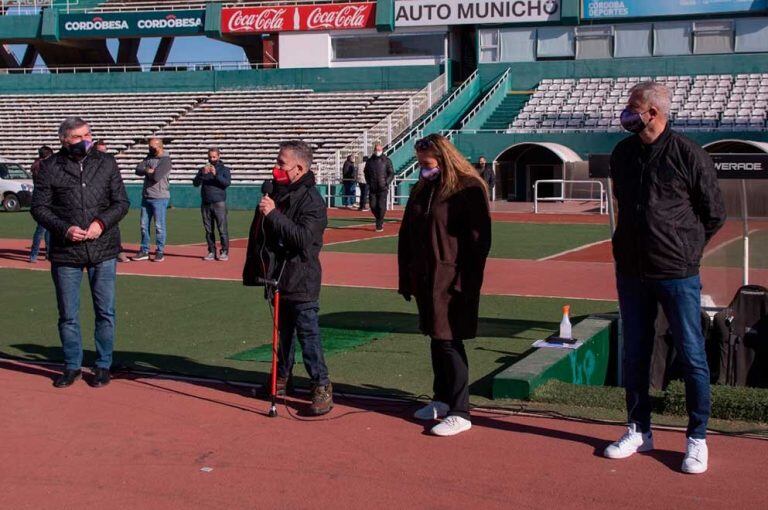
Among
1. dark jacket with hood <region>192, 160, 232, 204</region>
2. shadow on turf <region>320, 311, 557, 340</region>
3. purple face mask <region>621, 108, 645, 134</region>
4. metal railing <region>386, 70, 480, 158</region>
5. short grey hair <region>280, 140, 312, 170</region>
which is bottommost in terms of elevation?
shadow on turf <region>320, 311, 557, 340</region>

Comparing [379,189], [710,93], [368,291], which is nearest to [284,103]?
[710,93]

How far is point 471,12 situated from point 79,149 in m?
36.7

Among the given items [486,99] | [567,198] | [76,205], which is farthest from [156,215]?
[486,99]

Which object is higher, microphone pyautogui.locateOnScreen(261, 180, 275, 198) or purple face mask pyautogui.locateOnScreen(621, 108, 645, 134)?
purple face mask pyautogui.locateOnScreen(621, 108, 645, 134)

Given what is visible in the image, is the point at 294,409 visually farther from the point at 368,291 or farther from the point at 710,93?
the point at 710,93

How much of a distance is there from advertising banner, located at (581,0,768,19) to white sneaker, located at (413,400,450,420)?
36.6m

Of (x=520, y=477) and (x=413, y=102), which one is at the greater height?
(x=413, y=102)

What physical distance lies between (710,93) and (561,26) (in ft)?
22.8

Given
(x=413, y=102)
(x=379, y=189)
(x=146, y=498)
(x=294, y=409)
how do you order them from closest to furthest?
(x=146, y=498), (x=294, y=409), (x=379, y=189), (x=413, y=102)

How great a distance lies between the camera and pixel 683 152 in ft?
18.2

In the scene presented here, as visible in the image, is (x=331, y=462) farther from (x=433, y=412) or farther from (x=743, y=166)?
(x=743, y=166)

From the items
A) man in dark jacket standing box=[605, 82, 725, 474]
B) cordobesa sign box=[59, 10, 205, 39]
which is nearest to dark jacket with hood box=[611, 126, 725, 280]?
man in dark jacket standing box=[605, 82, 725, 474]

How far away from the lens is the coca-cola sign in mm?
44156

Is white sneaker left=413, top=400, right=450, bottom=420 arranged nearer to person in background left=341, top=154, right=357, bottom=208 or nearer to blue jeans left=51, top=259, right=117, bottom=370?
blue jeans left=51, top=259, right=117, bottom=370
